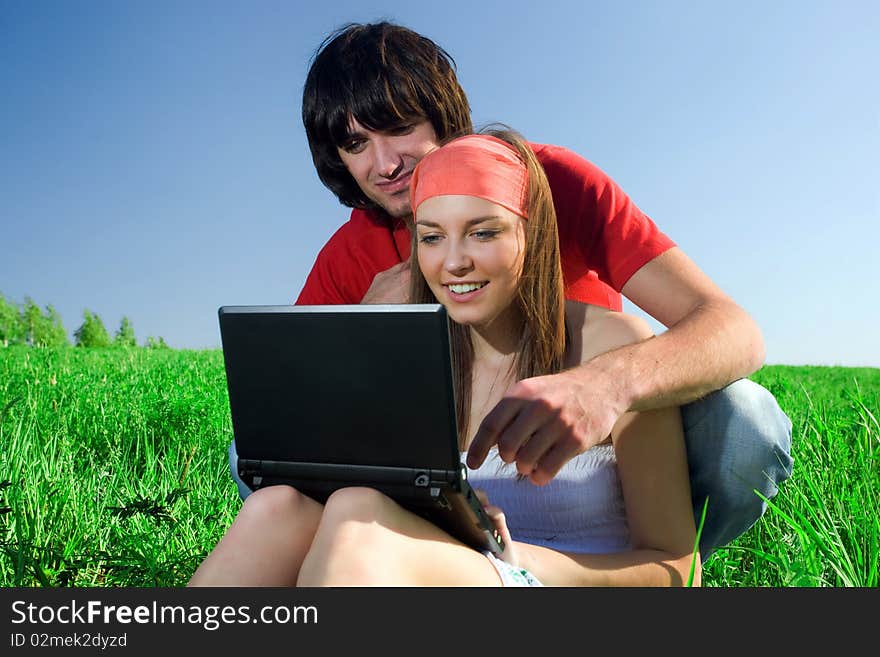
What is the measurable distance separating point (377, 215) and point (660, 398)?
199 centimetres

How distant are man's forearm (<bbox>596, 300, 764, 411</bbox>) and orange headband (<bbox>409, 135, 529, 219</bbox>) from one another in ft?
2.00

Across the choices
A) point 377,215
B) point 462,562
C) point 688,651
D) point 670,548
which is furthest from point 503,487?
point 377,215

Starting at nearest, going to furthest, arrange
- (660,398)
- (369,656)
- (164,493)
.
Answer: (369,656)
(660,398)
(164,493)

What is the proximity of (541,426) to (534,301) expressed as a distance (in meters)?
0.81

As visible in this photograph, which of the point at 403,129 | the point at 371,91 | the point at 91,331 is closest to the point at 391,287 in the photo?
the point at 403,129

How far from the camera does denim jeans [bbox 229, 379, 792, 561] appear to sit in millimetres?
2416

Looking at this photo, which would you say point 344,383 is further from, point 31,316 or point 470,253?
point 31,316

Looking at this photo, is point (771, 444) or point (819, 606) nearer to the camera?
point (819, 606)

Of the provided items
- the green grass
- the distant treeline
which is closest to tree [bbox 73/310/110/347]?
the distant treeline

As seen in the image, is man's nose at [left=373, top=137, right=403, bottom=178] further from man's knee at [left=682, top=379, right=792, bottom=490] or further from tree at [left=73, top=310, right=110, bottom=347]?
tree at [left=73, top=310, right=110, bottom=347]

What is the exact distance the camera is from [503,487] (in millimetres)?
2387

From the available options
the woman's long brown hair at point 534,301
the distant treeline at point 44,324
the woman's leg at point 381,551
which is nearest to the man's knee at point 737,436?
the woman's long brown hair at point 534,301

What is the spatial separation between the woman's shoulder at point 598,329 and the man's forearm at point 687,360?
0.09 metres

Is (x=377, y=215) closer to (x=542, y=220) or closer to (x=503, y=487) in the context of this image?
(x=542, y=220)
